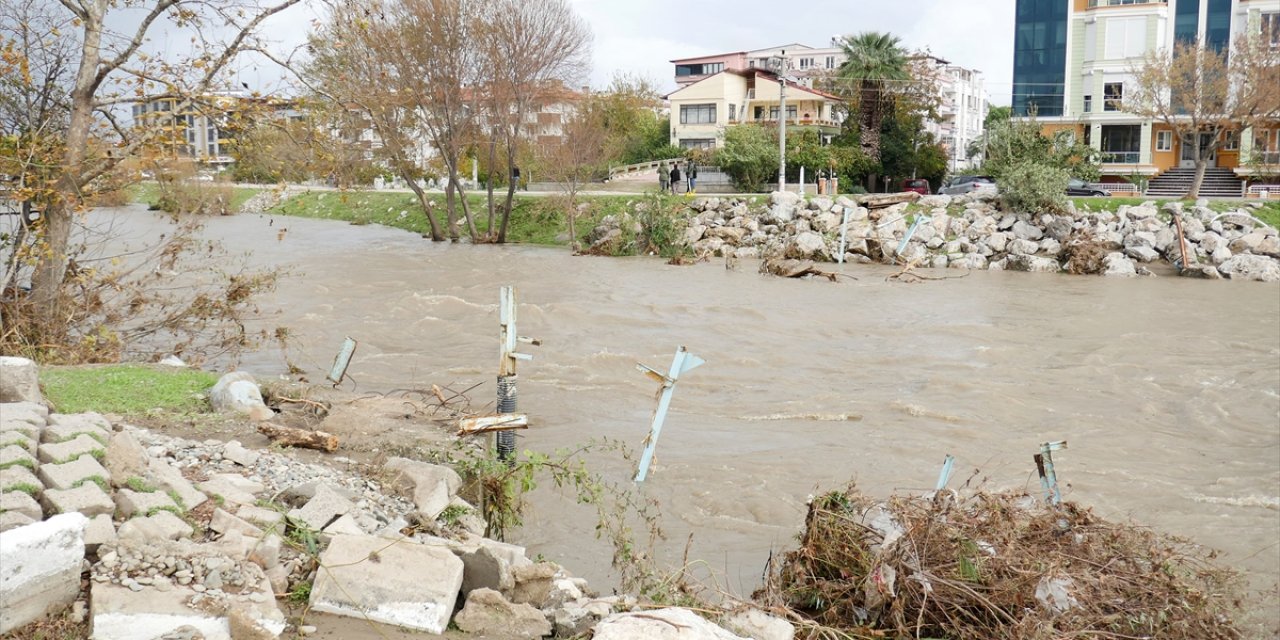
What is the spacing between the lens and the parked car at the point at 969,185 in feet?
135

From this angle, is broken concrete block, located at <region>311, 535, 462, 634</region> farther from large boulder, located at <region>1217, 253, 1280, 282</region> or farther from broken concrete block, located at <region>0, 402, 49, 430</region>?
large boulder, located at <region>1217, 253, 1280, 282</region>

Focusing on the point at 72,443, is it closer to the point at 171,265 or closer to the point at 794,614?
the point at 794,614

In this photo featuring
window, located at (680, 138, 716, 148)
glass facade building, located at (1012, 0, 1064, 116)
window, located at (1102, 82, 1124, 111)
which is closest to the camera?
window, located at (1102, 82, 1124, 111)

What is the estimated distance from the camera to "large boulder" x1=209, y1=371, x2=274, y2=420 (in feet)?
32.2

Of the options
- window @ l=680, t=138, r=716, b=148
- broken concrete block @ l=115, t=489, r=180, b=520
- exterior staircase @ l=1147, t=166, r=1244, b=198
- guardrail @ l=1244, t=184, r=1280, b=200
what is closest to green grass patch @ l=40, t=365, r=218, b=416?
broken concrete block @ l=115, t=489, r=180, b=520

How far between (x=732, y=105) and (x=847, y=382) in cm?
5385

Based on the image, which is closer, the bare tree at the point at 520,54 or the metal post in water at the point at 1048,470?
the metal post in water at the point at 1048,470

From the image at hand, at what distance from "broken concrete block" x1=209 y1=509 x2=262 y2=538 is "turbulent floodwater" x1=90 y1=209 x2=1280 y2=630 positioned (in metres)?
2.65

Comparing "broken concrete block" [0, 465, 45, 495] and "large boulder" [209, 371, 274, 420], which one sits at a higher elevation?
"broken concrete block" [0, 465, 45, 495]

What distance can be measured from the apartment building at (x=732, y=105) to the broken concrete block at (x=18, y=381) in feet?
193

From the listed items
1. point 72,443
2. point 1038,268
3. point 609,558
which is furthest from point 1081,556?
point 1038,268

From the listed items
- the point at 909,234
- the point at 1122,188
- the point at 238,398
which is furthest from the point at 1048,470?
the point at 1122,188

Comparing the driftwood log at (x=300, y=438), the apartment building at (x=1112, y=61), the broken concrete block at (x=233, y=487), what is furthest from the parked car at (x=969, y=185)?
the broken concrete block at (x=233, y=487)

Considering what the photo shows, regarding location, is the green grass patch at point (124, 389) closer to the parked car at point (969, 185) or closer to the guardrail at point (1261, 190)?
the parked car at point (969, 185)
